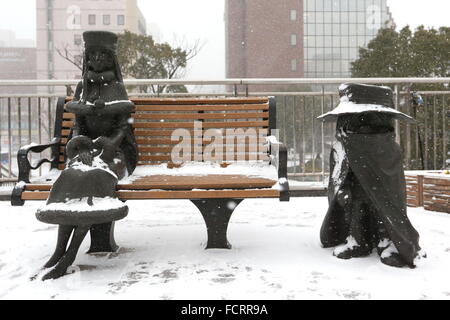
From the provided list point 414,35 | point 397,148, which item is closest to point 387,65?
point 414,35

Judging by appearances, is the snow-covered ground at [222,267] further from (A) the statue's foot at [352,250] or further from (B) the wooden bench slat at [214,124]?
(B) the wooden bench slat at [214,124]

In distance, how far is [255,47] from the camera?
57.2 meters

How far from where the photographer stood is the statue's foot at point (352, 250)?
3.05 meters

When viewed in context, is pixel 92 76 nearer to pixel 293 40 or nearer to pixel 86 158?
pixel 86 158

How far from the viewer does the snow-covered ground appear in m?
2.45

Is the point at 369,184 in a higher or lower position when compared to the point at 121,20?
lower

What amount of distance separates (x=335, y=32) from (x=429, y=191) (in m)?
69.8

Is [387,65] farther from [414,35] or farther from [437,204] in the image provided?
[437,204]

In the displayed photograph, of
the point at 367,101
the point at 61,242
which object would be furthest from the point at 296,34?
the point at 61,242

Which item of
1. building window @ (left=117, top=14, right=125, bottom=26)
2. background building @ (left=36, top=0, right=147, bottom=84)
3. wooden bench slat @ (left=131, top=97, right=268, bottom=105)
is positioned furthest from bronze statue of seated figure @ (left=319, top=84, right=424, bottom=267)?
building window @ (left=117, top=14, right=125, bottom=26)

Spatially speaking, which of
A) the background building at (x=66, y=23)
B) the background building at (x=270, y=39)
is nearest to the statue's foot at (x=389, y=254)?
the background building at (x=66, y=23)

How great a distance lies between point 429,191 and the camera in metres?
4.70
